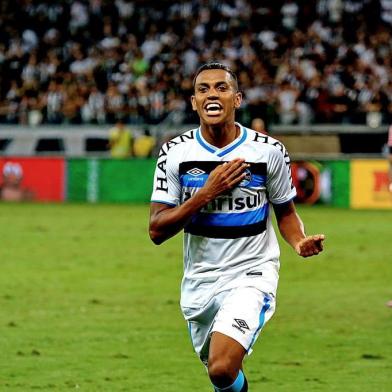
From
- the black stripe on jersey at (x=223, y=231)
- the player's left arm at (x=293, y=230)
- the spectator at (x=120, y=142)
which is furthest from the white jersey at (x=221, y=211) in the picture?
the spectator at (x=120, y=142)

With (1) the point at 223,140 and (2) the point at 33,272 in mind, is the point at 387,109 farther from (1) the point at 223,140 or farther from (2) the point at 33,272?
(1) the point at 223,140

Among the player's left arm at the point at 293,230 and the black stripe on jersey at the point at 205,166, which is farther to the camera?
the black stripe on jersey at the point at 205,166

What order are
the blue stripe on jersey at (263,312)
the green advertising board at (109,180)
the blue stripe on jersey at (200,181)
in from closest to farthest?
the blue stripe on jersey at (263,312), the blue stripe on jersey at (200,181), the green advertising board at (109,180)

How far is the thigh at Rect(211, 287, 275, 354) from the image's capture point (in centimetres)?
655

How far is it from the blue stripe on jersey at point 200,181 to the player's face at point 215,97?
0.32 meters

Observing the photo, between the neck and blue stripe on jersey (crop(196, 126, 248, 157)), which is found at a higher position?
the neck

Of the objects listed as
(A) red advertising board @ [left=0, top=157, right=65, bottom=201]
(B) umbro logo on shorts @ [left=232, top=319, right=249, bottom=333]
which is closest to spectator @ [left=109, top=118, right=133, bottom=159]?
(A) red advertising board @ [left=0, top=157, right=65, bottom=201]

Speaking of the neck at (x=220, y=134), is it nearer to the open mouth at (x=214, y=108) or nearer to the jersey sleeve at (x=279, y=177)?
the open mouth at (x=214, y=108)

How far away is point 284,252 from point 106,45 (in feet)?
57.0

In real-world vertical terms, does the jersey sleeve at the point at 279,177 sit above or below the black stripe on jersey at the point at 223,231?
above

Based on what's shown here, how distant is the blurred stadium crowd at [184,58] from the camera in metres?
30.8

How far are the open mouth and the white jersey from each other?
26cm

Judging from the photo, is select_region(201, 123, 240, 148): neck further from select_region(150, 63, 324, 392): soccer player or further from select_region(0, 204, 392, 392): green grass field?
select_region(0, 204, 392, 392): green grass field

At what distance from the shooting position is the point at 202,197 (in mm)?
6551
